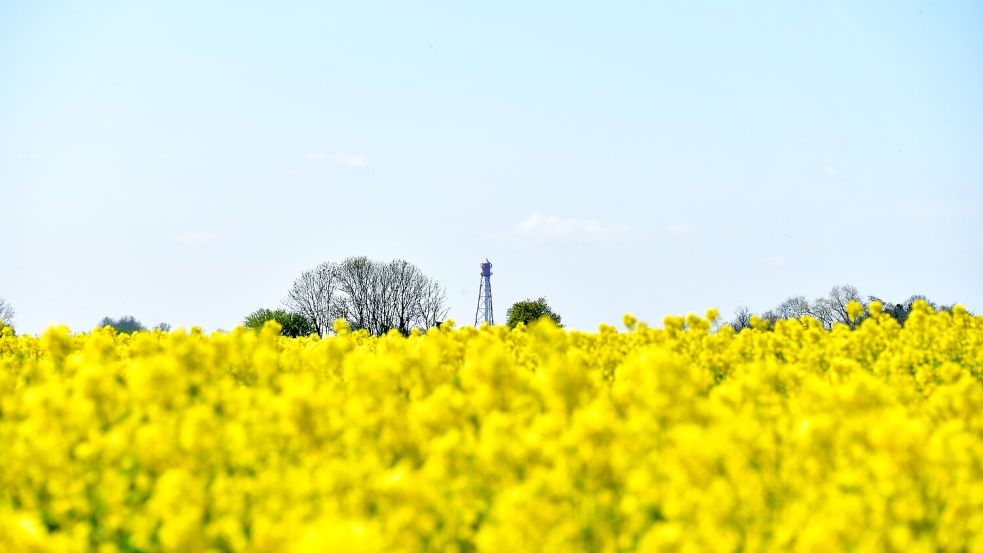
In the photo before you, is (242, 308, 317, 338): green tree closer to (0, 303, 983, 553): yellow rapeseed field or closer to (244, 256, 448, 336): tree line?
(244, 256, 448, 336): tree line

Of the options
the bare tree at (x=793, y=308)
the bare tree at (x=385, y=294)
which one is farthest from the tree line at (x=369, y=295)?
the bare tree at (x=793, y=308)

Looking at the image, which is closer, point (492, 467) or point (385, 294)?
point (492, 467)

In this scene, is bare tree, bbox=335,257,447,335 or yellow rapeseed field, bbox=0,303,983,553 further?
bare tree, bbox=335,257,447,335

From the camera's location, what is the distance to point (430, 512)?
482 centimetres

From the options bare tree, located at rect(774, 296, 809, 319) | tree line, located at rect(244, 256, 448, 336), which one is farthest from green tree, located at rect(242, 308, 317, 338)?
bare tree, located at rect(774, 296, 809, 319)

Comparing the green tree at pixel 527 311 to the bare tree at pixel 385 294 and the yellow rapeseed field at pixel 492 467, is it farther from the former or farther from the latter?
the yellow rapeseed field at pixel 492 467

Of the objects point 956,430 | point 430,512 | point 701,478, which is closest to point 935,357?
point 956,430

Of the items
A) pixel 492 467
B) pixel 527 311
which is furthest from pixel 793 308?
pixel 492 467

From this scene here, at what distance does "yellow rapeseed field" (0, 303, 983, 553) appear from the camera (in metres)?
→ 4.33

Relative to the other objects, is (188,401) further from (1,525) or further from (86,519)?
(1,525)

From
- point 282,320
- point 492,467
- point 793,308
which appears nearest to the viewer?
point 492,467

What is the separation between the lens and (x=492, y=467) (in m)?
5.11

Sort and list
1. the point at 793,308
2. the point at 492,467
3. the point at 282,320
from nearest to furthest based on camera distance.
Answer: the point at 492,467
the point at 282,320
the point at 793,308

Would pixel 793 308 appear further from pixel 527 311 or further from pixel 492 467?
pixel 492 467
